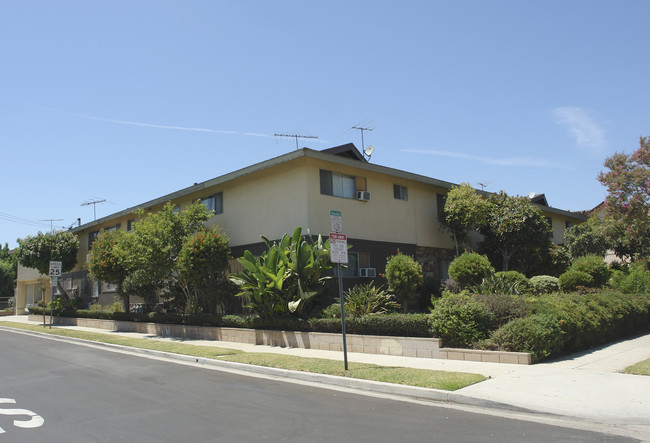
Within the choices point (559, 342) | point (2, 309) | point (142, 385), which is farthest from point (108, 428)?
point (2, 309)

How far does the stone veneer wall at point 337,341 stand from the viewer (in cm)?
1080

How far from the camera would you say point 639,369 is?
903 cm

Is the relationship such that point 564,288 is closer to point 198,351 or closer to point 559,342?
point 559,342

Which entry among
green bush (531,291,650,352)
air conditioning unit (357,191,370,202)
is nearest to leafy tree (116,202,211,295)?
air conditioning unit (357,191,370,202)

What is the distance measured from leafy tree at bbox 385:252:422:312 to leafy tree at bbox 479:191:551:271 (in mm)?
7276

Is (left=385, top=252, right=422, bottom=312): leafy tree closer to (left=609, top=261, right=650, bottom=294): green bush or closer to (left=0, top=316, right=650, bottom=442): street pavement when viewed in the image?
(left=0, top=316, right=650, bottom=442): street pavement

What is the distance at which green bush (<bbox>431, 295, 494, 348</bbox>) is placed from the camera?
1142cm

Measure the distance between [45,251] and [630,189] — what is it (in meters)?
32.9

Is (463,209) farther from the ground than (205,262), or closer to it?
farther from the ground

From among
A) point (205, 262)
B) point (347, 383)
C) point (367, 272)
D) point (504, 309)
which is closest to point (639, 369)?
point (504, 309)

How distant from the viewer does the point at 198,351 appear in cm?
1413

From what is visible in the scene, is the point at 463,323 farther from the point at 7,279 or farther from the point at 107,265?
the point at 7,279

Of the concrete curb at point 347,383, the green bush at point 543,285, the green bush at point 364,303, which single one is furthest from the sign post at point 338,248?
the green bush at point 543,285

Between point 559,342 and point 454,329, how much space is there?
2.22 m
